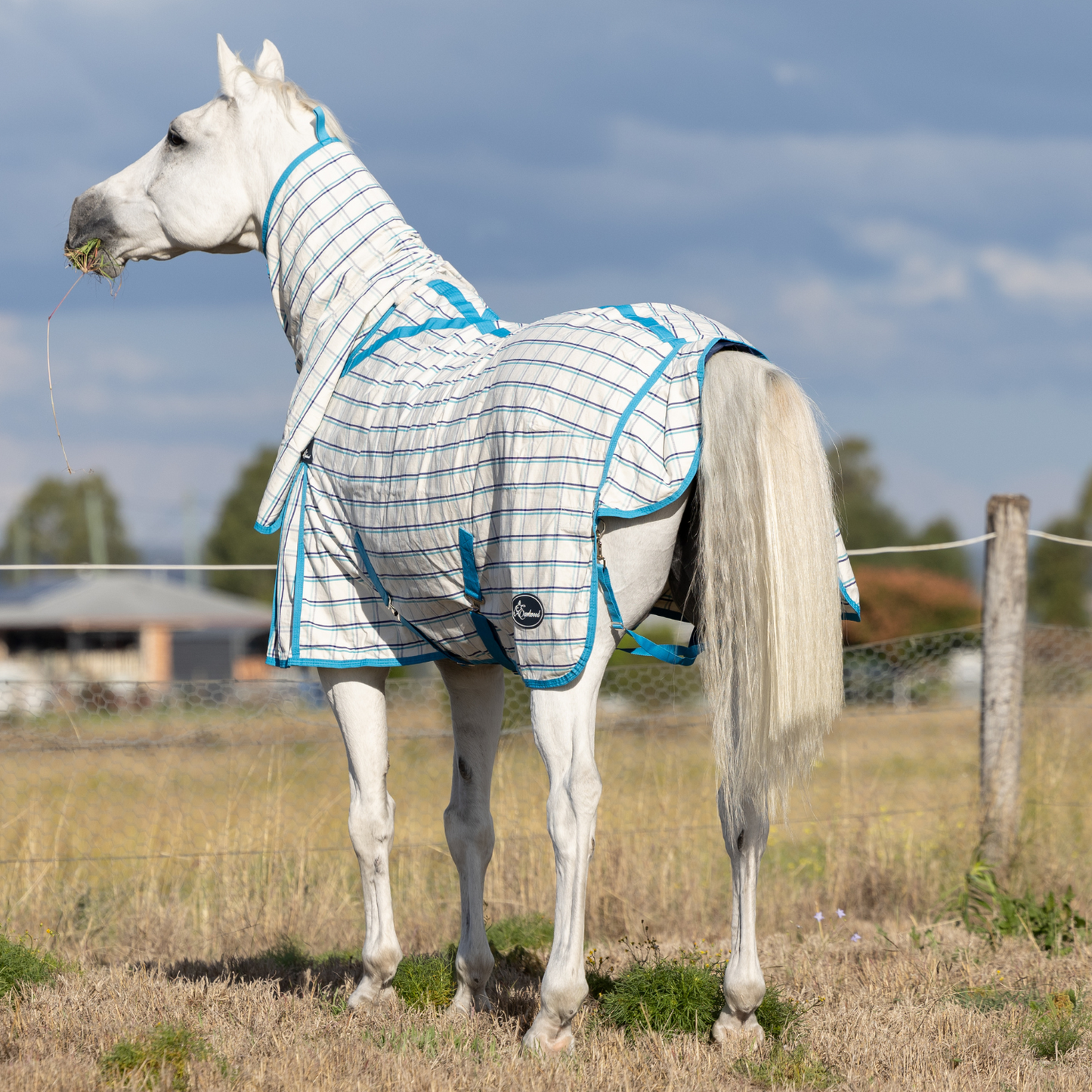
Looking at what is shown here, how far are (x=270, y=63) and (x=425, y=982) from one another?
10.1 feet

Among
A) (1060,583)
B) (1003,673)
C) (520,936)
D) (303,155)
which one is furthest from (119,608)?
(303,155)

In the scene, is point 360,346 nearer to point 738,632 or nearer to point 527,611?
point 527,611

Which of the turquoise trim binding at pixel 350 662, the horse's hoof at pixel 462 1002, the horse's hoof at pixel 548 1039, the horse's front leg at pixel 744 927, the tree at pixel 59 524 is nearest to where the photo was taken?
the horse's hoof at pixel 548 1039

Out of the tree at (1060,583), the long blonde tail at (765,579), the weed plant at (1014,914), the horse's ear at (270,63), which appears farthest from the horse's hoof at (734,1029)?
the tree at (1060,583)

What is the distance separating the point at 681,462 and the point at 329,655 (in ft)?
4.19

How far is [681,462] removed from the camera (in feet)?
9.66

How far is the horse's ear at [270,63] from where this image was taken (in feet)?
13.4

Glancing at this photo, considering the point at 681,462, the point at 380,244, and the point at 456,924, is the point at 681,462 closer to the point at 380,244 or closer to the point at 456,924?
the point at 380,244

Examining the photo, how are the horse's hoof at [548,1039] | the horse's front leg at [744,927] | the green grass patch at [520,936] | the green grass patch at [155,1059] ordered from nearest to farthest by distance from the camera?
the green grass patch at [155,1059] → the horse's hoof at [548,1039] → the horse's front leg at [744,927] → the green grass patch at [520,936]

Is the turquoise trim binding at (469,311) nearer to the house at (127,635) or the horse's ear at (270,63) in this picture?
the horse's ear at (270,63)

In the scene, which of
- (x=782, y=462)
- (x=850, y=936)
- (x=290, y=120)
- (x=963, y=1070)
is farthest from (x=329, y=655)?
(x=850, y=936)

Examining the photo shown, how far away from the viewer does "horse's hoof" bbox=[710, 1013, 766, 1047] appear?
3215 mm

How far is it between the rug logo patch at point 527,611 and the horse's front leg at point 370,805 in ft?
2.69

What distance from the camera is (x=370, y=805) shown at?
12.1ft
